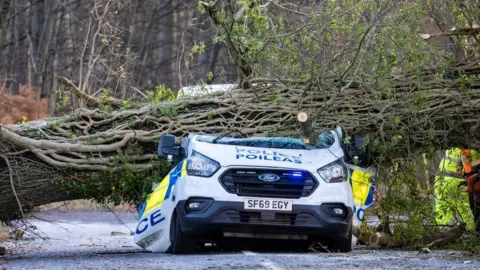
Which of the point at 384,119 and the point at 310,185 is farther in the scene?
the point at 384,119

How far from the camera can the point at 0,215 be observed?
14547 millimetres

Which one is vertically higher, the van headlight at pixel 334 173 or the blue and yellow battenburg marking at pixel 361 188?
the van headlight at pixel 334 173

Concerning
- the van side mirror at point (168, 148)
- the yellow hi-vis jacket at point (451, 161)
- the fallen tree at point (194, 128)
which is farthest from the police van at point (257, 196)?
the yellow hi-vis jacket at point (451, 161)

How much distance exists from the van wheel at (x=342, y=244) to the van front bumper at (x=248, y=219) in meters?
0.37

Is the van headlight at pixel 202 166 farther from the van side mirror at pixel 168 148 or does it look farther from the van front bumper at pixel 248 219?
the van side mirror at pixel 168 148

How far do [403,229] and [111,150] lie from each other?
3781 millimetres

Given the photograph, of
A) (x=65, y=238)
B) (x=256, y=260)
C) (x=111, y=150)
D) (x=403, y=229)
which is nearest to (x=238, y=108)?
(x=111, y=150)

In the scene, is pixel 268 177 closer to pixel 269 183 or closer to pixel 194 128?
pixel 269 183

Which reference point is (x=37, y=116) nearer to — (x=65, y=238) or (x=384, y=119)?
(x=65, y=238)

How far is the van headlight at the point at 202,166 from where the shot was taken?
12.3 meters

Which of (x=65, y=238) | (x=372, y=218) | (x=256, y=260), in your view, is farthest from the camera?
(x=65, y=238)

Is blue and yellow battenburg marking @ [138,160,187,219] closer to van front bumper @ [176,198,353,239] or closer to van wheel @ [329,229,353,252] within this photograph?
van front bumper @ [176,198,353,239]

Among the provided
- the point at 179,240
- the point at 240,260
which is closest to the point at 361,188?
the point at 179,240

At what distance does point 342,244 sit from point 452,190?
1.84 m
